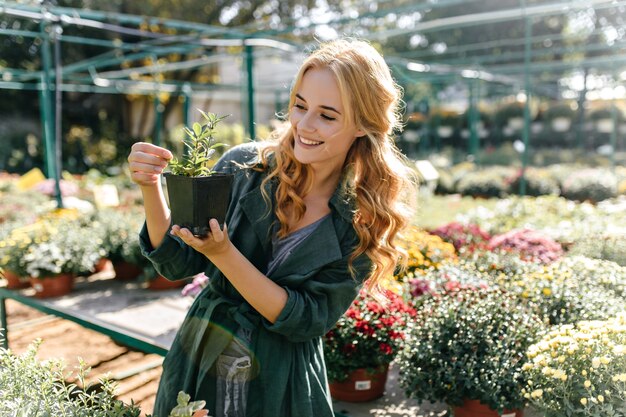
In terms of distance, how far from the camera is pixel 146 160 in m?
1.24

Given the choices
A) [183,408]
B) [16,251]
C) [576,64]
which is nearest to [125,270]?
[16,251]

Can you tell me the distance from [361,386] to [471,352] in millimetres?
645

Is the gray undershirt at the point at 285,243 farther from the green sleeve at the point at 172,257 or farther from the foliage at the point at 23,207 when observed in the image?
the foliage at the point at 23,207

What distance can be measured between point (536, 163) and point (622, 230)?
39.7 feet

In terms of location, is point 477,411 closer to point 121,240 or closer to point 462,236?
point 462,236

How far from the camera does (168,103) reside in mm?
17562

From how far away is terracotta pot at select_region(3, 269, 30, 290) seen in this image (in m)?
4.95

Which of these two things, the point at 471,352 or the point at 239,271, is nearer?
the point at 239,271

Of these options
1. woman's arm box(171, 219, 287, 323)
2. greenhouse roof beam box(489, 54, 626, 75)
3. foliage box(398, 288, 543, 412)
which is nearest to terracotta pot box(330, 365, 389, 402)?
foliage box(398, 288, 543, 412)

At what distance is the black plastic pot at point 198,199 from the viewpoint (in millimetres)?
1137

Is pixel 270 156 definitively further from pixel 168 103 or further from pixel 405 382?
pixel 168 103

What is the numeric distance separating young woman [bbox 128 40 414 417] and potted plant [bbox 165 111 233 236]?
9cm

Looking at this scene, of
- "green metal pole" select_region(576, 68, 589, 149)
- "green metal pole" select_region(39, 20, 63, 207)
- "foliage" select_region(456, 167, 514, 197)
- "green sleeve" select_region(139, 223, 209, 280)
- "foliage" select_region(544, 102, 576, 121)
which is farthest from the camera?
"foliage" select_region(544, 102, 576, 121)

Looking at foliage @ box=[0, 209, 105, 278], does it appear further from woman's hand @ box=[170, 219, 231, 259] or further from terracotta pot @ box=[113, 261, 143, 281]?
woman's hand @ box=[170, 219, 231, 259]
